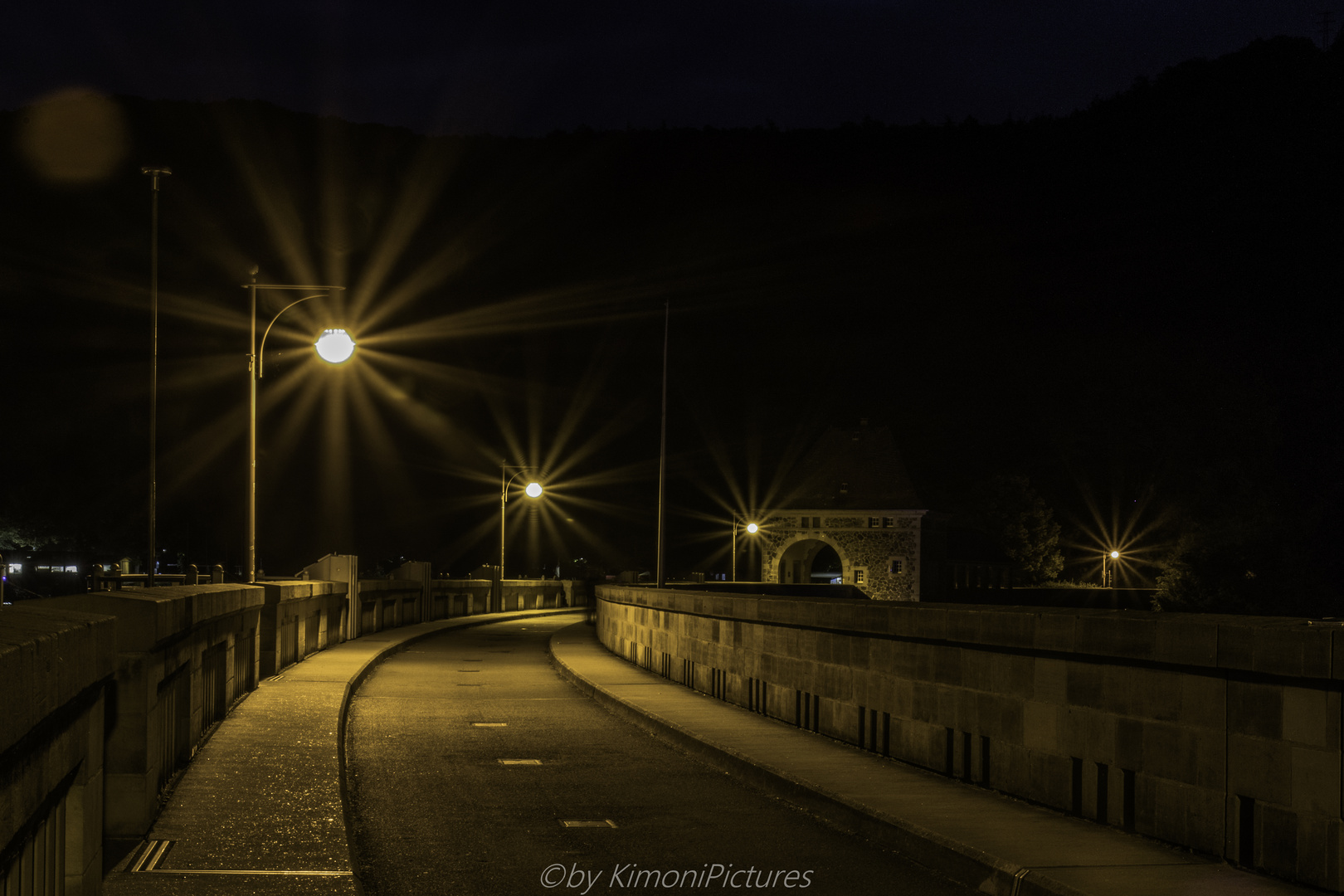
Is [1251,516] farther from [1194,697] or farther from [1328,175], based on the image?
[1328,175]

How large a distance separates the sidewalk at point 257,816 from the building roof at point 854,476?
8768 cm

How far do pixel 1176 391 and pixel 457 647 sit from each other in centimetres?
7513

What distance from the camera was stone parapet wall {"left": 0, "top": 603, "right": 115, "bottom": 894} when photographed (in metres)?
4.21

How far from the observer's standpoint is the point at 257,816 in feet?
30.3

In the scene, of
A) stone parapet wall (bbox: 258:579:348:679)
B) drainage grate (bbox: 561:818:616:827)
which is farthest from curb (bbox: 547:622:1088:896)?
stone parapet wall (bbox: 258:579:348:679)

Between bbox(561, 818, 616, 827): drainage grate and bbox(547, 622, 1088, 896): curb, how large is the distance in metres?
1.64

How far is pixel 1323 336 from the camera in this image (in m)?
87.6

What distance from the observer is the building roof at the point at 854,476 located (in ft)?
332

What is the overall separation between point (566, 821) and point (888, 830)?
8.47ft

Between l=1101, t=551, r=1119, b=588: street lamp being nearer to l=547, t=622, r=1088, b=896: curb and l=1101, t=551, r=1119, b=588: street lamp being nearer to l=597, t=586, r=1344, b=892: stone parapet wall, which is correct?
l=597, t=586, r=1344, b=892: stone parapet wall

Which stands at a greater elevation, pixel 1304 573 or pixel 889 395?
pixel 889 395

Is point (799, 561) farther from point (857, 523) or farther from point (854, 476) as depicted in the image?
point (854, 476)

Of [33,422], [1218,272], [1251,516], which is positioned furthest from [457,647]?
[1218,272]

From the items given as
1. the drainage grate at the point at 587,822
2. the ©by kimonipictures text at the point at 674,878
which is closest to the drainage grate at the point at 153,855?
the ©by kimonipictures text at the point at 674,878
